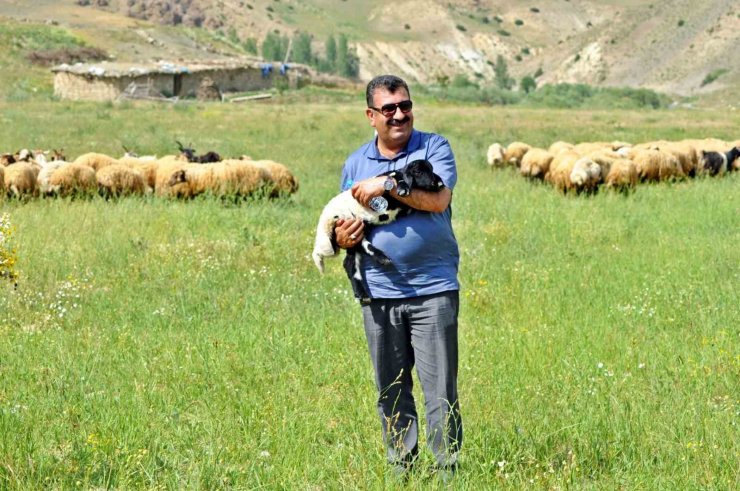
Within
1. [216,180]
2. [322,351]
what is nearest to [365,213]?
[322,351]

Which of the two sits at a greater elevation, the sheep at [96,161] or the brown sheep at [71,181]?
the sheep at [96,161]

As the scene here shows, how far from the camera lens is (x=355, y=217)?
15.8ft

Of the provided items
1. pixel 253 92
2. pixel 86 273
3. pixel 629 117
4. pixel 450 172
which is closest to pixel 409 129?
pixel 450 172

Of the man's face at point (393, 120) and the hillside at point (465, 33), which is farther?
the hillside at point (465, 33)

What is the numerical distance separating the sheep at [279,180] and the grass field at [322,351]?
1371 mm

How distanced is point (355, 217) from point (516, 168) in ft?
59.7

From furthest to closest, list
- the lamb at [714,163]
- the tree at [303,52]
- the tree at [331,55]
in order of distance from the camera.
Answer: the tree at [303,52], the tree at [331,55], the lamb at [714,163]

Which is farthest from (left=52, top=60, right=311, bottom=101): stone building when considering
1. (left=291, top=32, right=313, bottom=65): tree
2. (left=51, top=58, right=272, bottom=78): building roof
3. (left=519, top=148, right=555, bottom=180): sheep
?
(left=291, top=32, right=313, bottom=65): tree

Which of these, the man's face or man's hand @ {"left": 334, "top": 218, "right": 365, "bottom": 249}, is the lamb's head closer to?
the man's face

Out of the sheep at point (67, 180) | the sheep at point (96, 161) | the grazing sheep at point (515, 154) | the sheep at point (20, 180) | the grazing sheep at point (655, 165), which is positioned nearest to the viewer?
the sheep at point (20, 180)

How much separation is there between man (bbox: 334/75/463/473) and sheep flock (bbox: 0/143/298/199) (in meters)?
11.0

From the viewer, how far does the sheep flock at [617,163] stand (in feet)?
57.6

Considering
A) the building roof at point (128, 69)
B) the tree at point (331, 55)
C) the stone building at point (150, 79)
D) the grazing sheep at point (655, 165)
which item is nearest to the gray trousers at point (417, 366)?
the grazing sheep at point (655, 165)

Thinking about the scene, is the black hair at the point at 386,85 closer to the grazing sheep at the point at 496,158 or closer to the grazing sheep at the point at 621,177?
the grazing sheep at the point at 621,177
